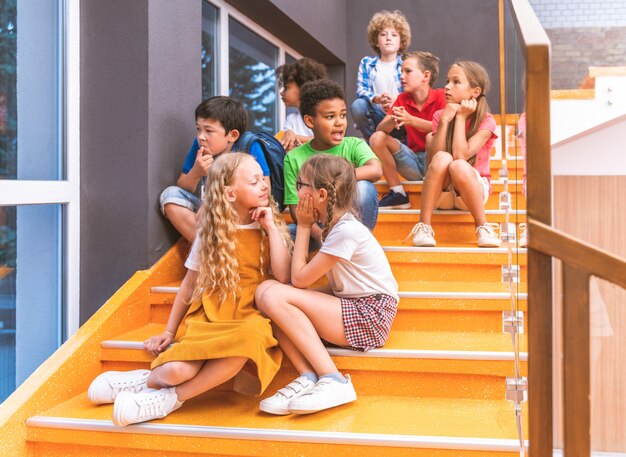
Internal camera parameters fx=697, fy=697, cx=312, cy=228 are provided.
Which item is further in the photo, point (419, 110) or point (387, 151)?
point (419, 110)

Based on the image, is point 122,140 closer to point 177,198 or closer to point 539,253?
point 177,198

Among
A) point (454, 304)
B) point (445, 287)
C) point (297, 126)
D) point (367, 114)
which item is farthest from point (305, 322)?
point (297, 126)

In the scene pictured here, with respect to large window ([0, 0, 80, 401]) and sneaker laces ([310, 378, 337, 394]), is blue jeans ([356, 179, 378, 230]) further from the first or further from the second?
large window ([0, 0, 80, 401])

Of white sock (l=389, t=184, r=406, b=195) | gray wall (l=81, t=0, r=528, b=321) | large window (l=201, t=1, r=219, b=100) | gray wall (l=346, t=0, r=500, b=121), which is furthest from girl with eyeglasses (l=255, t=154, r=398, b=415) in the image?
gray wall (l=346, t=0, r=500, b=121)

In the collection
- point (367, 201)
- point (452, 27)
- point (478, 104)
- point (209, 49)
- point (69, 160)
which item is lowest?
→ point (367, 201)

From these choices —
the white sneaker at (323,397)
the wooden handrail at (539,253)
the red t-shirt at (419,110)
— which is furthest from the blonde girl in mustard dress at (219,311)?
the red t-shirt at (419,110)

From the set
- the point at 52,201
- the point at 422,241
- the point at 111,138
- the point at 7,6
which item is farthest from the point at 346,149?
the point at 7,6

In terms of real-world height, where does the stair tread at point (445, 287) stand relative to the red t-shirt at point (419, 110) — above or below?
below

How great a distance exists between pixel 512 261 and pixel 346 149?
950 millimetres

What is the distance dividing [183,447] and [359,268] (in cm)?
70

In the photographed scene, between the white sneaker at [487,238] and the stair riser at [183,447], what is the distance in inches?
44.0

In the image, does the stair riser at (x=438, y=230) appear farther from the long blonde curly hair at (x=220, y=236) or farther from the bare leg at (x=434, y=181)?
the long blonde curly hair at (x=220, y=236)

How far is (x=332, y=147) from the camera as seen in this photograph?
2.73 m

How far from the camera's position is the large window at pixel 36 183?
2156 millimetres
